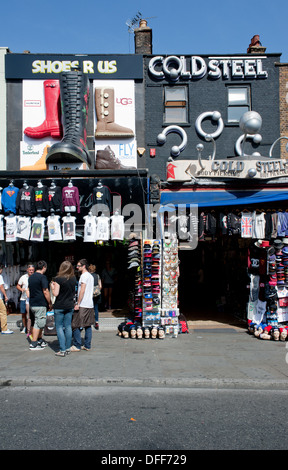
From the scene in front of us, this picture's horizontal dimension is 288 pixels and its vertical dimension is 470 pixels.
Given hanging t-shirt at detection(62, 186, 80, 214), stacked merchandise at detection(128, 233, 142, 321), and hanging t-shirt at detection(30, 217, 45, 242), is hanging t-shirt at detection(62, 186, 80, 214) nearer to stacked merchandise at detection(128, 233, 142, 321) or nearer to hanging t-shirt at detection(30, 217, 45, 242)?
hanging t-shirt at detection(30, 217, 45, 242)

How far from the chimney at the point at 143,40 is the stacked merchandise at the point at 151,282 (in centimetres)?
824

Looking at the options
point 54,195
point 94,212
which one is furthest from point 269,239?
point 54,195

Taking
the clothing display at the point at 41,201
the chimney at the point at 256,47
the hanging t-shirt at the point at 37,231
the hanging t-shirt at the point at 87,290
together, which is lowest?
the hanging t-shirt at the point at 87,290

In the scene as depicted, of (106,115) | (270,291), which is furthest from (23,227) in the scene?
(270,291)

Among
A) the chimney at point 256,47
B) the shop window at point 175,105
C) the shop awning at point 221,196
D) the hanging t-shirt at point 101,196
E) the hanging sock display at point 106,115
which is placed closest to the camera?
the shop awning at point 221,196

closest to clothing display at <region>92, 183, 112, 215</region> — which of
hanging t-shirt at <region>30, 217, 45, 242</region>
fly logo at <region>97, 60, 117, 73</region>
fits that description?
hanging t-shirt at <region>30, 217, 45, 242</region>

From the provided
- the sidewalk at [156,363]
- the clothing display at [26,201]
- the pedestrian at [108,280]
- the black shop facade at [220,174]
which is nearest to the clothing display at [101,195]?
the black shop facade at [220,174]

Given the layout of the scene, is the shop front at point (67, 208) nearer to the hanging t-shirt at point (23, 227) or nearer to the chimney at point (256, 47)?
the hanging t-shirt at point (23, 227)

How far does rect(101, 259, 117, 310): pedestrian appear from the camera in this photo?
1291 cm

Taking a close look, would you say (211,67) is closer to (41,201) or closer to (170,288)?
(41,201)

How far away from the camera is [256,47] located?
1508cm

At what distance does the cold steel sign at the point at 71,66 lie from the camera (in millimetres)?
13633

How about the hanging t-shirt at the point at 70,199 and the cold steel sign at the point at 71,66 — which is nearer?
the hanging t-shirt at the point at 70,199

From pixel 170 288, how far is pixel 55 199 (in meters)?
4.04
